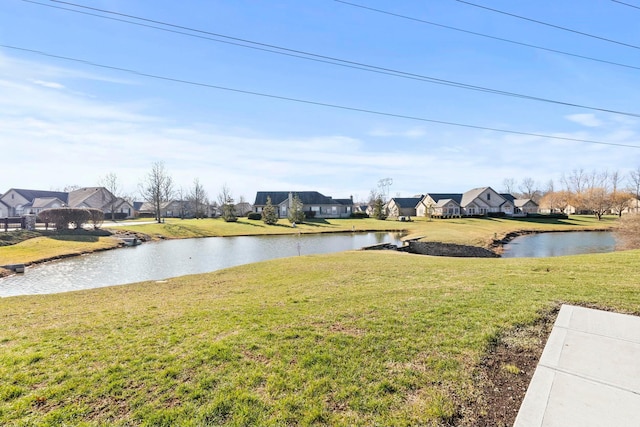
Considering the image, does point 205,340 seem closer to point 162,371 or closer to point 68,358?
point 162,371

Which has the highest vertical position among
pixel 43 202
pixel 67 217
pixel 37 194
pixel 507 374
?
pixel 37 194

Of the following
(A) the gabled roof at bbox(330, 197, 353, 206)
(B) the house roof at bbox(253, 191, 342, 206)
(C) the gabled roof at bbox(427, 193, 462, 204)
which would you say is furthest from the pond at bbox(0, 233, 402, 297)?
(C) the gabled roof at bbox(427, 193, 462, 204)

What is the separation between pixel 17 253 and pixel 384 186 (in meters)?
68.6

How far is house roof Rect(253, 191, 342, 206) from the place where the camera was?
61.6m

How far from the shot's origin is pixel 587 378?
3.52 metres

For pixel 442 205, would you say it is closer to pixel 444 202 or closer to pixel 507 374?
pixel 444 202

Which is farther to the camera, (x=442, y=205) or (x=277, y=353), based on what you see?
(x=442, y=205)

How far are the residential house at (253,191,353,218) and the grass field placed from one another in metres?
52.7

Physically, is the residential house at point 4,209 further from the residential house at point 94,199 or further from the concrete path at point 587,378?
the concrete path at point 587,378

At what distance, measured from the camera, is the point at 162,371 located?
151 inches

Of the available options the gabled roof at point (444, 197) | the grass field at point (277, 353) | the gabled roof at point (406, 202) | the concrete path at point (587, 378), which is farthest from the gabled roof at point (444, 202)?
the concrete path at point (587, 378)

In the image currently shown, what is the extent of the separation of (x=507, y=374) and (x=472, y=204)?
209 ft

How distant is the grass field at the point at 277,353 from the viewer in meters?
3.14

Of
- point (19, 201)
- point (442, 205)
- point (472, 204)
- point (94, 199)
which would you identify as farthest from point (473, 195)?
point (19, 201)
